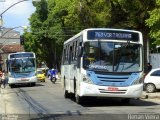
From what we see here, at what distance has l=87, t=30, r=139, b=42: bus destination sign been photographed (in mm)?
20500

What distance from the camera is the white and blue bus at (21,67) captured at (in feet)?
146

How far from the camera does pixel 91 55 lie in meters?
20.1

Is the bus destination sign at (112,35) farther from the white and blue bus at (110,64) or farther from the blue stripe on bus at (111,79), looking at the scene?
the blue stripe on bus at (111,79)

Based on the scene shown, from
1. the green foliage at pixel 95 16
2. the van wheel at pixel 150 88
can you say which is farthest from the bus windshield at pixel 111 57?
the van wheel at pixel 150 88

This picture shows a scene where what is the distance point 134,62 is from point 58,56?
229 ft

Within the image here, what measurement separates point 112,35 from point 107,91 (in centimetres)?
235

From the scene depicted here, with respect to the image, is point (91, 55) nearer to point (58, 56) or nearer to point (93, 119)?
point (93, 119)

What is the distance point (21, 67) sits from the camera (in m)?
44.8

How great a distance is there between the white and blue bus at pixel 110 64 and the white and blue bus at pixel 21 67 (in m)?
24.4

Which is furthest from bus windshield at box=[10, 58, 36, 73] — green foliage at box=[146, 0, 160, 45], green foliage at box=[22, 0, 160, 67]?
green foliage at box=[146, 0, 160, 45]

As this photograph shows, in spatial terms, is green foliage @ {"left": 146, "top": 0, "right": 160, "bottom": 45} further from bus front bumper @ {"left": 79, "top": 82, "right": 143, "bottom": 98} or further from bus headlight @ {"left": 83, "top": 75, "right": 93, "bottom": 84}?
bus headlight @ {"left": 83, "top": 75, "right": 93, "bottom": 84}

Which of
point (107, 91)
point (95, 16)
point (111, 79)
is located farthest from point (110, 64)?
point (95, 16)

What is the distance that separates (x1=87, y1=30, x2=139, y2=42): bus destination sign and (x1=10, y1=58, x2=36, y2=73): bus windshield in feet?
80.7

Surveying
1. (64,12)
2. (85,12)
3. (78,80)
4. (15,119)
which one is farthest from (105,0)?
(64,12)
